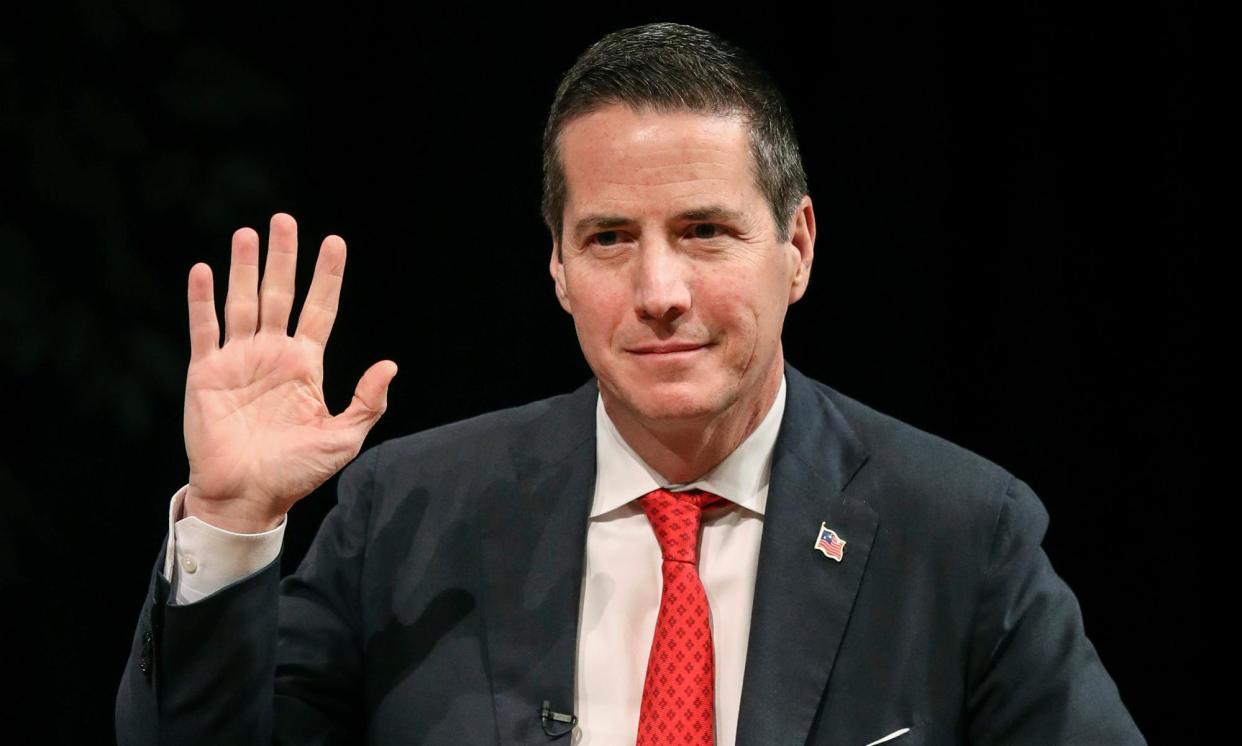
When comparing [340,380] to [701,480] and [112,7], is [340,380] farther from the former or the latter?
[701,480]

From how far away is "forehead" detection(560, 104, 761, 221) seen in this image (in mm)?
1871

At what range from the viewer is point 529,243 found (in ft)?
9.00

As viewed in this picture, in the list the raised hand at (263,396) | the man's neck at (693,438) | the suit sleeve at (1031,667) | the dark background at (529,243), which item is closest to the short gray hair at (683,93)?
the man's neck at (693,438)

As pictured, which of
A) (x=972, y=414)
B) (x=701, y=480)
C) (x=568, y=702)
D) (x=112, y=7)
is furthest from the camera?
(x=972, y=414)

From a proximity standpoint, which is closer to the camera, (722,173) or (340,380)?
(722,173)

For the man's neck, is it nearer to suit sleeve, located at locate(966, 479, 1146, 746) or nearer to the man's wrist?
suit sleeve, located at locate(966, 479, 1146, 746)

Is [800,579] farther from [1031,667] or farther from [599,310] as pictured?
[599,310]

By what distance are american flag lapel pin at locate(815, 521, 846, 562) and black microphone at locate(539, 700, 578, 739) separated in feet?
1.23

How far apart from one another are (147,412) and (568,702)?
1.09 metres

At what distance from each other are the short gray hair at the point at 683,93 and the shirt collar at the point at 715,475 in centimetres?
27

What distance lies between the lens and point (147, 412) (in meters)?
2.61

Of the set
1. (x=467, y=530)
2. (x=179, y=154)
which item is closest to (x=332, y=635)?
(x=467, y=530)

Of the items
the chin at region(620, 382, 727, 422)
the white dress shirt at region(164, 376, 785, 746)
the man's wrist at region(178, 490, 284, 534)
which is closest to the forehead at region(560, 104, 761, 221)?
the chin at region(620, 382, 727, 422)

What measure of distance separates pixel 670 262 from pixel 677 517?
0.34 meters
